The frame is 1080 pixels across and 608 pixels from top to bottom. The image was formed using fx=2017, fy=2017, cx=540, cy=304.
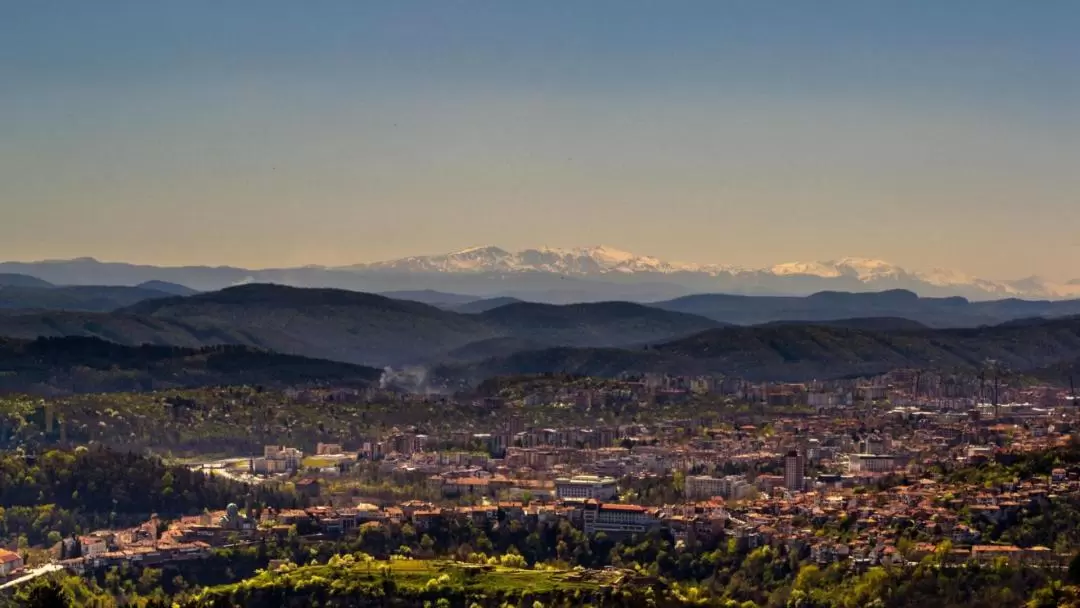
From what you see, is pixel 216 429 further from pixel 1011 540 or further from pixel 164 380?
pixel 1011 540

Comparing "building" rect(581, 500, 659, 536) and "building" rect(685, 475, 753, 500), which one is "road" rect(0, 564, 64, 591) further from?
"building" rect(685, 475, 753, 500)


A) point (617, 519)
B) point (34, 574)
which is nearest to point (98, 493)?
point (34, 574)

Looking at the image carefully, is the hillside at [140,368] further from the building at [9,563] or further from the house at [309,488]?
the building at [9,563]

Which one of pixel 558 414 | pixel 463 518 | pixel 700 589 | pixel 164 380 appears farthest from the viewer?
pixel 164 380

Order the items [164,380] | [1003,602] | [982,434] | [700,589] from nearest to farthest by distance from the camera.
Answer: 1. [1003,602]
2. [700,589]
3. [982,434]
4. [164,380]

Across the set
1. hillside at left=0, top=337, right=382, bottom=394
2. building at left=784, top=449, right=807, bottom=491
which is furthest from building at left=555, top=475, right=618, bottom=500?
hillside at left=0, top=337, right=382, bottom=394

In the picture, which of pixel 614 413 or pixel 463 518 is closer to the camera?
pixel 463 518

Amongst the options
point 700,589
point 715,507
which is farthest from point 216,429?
point 700,589
